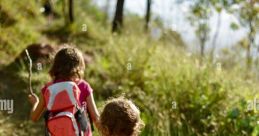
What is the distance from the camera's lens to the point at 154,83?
→ 25.1 feet

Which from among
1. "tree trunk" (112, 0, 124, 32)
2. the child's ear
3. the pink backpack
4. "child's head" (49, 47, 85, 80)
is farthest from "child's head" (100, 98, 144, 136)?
"tree trunk" (112, 0, 124, 32)

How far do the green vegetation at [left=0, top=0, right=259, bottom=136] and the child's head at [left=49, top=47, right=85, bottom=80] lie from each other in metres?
2.13

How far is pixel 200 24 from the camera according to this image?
15375 millimetres

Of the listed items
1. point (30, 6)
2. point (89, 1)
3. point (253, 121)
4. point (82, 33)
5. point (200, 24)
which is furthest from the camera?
point (89, 1)

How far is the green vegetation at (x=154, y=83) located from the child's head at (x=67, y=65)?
6.97 feet

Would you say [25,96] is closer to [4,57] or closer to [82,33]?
[4,57]

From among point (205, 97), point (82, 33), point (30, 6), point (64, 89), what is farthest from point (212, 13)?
point (64, 89)

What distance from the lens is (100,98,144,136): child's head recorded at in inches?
130

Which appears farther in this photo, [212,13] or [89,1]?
[89,1]

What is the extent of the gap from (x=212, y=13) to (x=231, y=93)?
7449 mm

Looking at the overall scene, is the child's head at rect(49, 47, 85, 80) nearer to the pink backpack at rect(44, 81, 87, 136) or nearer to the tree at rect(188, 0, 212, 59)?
the pink backpack at rect(44, 81, 87, 136)

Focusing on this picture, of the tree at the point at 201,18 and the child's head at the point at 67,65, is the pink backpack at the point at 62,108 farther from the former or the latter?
the tree at the point at 201,18

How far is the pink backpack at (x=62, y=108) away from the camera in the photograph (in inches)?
163

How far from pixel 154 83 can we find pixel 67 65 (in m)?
3.47
